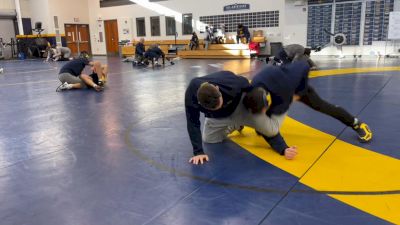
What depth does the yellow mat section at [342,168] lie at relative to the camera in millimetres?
2283

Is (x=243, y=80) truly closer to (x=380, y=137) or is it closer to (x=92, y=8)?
(x=380, y=137)

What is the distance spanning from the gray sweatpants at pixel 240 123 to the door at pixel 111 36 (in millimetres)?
25107

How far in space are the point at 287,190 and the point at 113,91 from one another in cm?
579

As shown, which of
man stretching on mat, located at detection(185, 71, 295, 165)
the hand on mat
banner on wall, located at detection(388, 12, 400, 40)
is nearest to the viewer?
man stretching on mat, located at detection(185, 71, 295, 165)

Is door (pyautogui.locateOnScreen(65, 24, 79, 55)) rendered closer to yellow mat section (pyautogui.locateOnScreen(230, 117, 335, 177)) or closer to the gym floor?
the gym floor

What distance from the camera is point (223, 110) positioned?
305cm

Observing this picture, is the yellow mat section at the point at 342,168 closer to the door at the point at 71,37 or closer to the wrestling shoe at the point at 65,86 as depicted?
the wrestling shoe at the point at 65,86

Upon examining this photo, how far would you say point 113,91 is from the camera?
750cm

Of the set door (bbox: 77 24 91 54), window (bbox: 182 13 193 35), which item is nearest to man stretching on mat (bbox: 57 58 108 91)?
window (bbox: 182 13 193 35)

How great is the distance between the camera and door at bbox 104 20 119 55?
26.8 m

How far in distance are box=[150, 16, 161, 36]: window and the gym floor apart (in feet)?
65.3

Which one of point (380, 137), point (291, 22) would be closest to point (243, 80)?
point (380, 137)

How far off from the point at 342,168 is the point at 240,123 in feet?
3.34

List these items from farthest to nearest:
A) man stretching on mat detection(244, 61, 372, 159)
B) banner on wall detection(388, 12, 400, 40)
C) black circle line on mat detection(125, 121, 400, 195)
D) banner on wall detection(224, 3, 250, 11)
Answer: banner on wall detection(224, 3, 250, 11) < banner on wall detection(388, 12, 400, 40) < man stretching on mat detection(244, 61, 372, 159) < black circle line on mat detection(125, 121, 400, 195)
